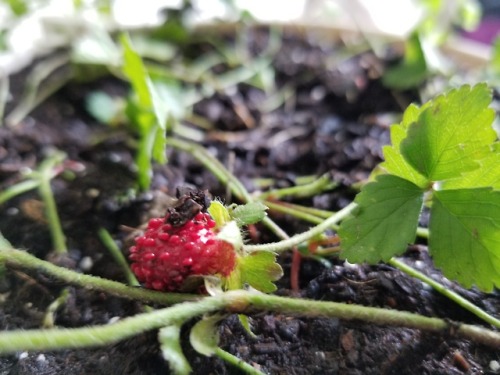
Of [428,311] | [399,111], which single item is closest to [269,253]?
[428,311]

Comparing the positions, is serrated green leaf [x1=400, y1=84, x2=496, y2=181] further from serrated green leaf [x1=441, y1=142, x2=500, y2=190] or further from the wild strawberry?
the wild strawberry

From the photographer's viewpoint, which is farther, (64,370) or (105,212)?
(105,212)

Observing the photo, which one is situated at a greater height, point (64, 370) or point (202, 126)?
Result: point (202, 126)

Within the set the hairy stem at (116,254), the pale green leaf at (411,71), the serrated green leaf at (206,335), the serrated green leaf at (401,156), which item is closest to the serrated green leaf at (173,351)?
the serrated green leaf at (206,335)

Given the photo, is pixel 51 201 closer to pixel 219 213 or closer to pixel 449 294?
pixel 219 213

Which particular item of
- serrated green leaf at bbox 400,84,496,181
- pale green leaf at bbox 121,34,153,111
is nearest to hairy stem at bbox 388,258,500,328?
serrated green leaf at bbox 400,84,496,181

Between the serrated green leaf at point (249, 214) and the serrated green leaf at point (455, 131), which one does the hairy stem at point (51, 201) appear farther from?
the serrated green leaf at point (455, 131)

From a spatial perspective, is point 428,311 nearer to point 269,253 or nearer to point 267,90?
point 269,253
